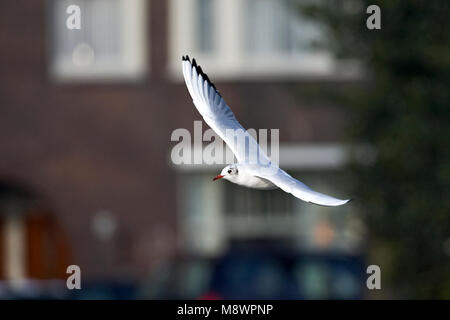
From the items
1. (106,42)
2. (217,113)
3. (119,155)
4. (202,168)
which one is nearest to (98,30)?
(106,42)

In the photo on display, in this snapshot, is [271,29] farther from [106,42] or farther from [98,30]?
[106,42]

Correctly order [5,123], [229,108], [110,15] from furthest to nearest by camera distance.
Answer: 1. [5,123]
2. [110,15]
3. [229,108]

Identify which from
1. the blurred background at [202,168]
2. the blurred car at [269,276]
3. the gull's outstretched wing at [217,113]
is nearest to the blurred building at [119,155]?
the blurred background at [202,168]

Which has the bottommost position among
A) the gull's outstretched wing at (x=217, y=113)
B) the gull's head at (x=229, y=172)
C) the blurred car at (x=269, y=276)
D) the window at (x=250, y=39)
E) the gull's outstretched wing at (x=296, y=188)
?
the blurred car at (x=269, y=276)

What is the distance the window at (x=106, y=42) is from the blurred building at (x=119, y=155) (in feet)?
0.22

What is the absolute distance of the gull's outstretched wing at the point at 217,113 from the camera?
2.96 metres

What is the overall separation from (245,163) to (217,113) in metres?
0.22

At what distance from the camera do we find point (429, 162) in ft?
54.0

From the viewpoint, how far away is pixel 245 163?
2.94 metres

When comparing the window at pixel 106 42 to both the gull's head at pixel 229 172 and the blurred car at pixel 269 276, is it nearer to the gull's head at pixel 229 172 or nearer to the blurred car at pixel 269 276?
the blurred car at pixel 269 276

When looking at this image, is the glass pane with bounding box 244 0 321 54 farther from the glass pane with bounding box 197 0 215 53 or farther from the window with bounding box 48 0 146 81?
the window with bounding box 48 0 146 81

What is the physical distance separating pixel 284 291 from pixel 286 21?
13.4 m
